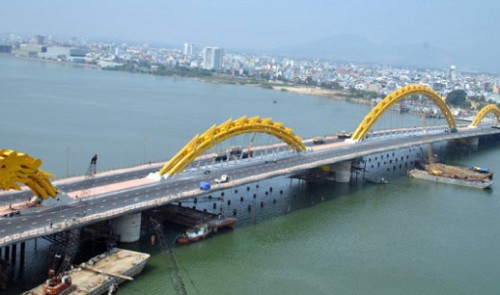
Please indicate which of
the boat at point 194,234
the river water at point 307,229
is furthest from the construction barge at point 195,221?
the river water at point 307,229

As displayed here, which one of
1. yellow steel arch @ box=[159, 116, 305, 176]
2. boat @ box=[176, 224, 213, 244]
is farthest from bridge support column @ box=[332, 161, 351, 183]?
boat @ box=[176, 224, 213, 244]

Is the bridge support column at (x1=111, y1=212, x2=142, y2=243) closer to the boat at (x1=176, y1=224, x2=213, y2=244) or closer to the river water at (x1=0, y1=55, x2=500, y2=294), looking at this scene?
the river water at (x1=0, y1=55, x2=500, y2=294)

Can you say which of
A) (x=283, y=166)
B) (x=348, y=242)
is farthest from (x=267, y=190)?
(x=348, y=242)

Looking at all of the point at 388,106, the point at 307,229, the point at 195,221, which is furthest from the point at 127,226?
the point at 388,106

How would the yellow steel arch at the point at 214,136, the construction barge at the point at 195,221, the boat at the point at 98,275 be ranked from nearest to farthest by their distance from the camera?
the boat at the point at 98,275 < the construction barge at the point at 195,221 < the yellow steel arch at the point at 214,136

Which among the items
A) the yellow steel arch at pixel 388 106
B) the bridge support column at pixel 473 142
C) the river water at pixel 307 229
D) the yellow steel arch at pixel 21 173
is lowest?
the river water at pixel 307 229

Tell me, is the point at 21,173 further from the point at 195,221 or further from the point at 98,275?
the point at 195,221

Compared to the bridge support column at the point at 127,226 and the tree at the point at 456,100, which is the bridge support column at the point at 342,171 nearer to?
the bridge support column at the point at 127,226
